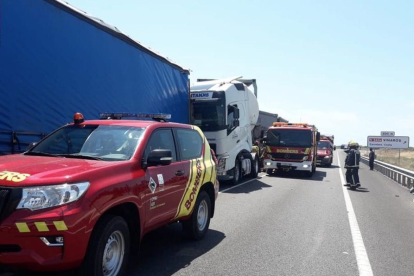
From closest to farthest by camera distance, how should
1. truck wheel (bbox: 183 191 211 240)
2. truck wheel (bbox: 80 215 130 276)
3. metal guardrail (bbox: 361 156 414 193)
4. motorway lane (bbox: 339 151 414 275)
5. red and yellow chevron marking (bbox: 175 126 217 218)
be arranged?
truck wheel (bbox: 80 215 130 276)
motorway lane (bbox: 339 151 414 275)
red and yellow chevron marking (bbox: 175 126 217 218)
truck wheel (bbox: 183 191 211 240)
metal guardrail (bbox: 361 156 414 193)

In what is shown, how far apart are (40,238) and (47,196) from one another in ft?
1.19

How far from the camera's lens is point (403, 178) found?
1762cm

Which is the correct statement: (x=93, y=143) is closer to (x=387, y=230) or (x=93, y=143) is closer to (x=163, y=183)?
(x=163, y=183)

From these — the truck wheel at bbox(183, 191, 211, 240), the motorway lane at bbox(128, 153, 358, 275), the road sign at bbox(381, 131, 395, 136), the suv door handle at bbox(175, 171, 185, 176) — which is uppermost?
the road sign at bbox(381, 131, 395, 136)

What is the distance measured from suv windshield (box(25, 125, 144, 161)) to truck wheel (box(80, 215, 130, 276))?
0.83 m

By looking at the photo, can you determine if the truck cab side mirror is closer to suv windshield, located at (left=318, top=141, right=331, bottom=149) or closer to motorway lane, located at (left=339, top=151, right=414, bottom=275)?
motorway lane, located at (left=339, top=151, right=414, bottom=275)

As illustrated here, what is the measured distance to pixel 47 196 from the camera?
3.42 meters

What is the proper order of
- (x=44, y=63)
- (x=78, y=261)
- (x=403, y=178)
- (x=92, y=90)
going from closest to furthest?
(x=78, y=261) < (x=44, y=63) < (x=92, y=90) < (x=403, y=178)

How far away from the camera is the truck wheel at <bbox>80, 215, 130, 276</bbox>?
364 centimetres

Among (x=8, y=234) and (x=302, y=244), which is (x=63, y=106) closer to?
(x=8, y=234)

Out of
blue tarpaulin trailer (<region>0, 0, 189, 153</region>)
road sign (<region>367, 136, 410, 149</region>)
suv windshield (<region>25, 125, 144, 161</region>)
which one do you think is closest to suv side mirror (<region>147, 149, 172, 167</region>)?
suv windshield (<region>25, 125, 144, 161</region>)

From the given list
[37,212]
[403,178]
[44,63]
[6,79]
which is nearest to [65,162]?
[37,212]

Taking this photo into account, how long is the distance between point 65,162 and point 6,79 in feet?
6.42

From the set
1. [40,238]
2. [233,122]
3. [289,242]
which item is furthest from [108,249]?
[233,122]
